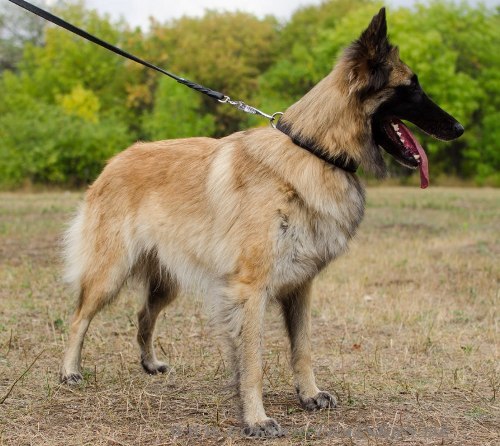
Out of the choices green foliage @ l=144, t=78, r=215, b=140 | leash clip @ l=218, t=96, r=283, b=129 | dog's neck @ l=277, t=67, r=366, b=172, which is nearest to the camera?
dog's neck @ l=277, t=67, r=366, b=172

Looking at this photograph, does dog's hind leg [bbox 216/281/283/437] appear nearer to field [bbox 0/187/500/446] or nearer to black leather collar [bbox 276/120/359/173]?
field [bbox 0/187/500/446]

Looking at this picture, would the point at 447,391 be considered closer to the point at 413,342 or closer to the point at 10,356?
the point at 413,342

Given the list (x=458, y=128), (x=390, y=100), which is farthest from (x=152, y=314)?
(x=458, y=128)

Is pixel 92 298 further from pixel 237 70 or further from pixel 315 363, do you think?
pixel 237 70

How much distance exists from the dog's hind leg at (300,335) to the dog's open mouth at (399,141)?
3.13 ft

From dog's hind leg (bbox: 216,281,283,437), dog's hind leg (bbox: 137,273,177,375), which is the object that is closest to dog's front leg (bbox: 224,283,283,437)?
dog's hind leg (bbox: 216,281,283,437)

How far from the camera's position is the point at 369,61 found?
392 centimetres

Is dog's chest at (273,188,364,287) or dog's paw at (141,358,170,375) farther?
dog's paw at (141,358,170,375)

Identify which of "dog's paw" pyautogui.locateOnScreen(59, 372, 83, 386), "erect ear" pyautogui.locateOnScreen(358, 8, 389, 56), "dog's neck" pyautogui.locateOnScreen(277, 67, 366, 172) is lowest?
"dog's paw" pyautogui.locateOnScreen(59, 372, 83, 386)

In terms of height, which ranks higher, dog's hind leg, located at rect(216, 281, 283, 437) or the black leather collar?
the black leather collar

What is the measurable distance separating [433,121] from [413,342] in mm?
2218

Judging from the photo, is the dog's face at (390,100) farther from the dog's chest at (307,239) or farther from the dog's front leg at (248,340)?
the dog's front leg at (248,340)

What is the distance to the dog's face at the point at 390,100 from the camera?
3912 millimetres

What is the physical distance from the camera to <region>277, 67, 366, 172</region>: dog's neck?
4004 mm
